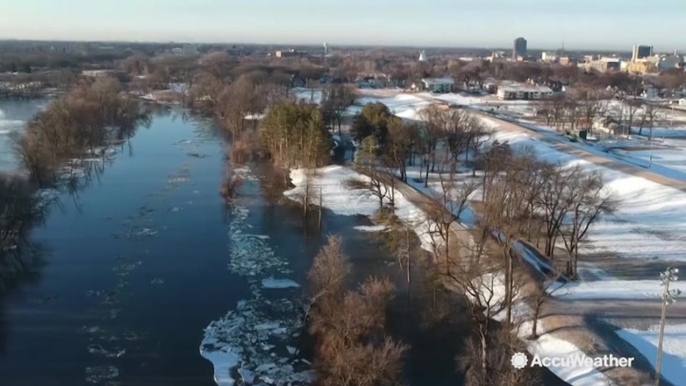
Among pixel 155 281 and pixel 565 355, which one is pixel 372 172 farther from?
pixel 565 355

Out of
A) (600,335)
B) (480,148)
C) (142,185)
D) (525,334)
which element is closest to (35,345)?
(525,334)

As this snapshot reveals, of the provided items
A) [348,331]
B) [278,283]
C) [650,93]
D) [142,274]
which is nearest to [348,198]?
[278,283]

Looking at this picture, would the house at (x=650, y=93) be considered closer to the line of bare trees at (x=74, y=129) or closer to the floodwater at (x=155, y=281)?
the line of bare trees at (x=74, y=129)

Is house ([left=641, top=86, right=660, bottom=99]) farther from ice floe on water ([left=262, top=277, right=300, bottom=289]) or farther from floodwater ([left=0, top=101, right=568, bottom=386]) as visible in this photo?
ice floe on water ([left=262, top=277, right=300, bottom=289])

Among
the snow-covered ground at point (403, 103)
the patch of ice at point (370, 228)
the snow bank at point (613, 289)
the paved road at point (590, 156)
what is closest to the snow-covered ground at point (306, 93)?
the snow-covered ground at point (403, 103)

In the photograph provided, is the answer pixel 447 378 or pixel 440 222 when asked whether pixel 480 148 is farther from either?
pixel 447 378

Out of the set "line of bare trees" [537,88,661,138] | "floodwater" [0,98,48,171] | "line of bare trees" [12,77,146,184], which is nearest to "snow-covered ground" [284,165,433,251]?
"line of bare trees" [12,77,146,184]
